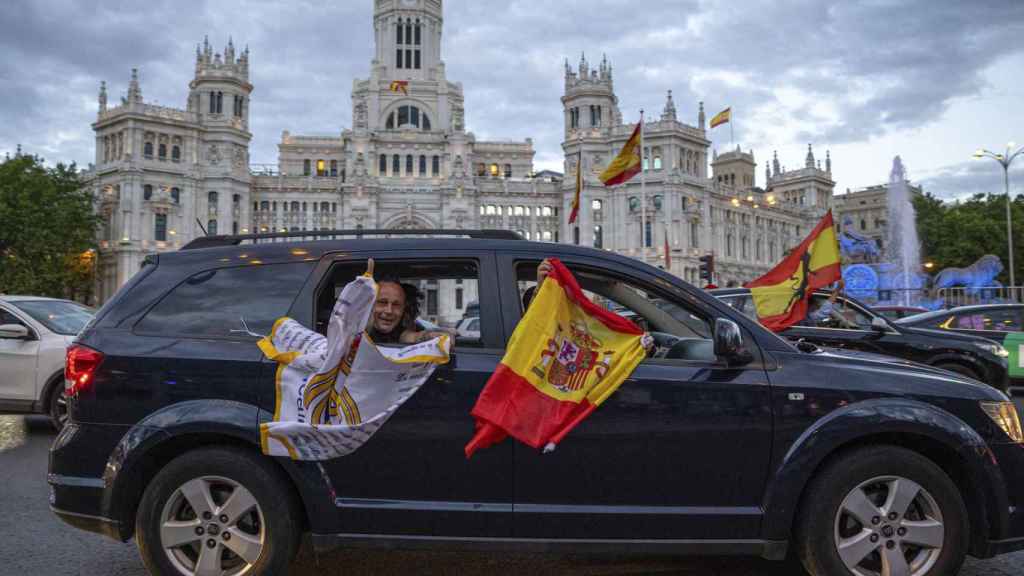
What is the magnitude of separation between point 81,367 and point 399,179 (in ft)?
244

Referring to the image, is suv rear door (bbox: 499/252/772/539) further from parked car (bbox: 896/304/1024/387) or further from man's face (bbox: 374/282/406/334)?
parked car (bbox: 896/304/1024/387)

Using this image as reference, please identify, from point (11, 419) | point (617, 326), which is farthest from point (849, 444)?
point (11, 419)

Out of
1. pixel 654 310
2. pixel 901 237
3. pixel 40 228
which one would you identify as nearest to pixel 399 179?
pixel 40 228

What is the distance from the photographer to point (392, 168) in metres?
77.6

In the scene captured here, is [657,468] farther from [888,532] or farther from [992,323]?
[992,323]

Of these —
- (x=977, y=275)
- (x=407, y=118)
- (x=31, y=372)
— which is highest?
(x=407, y=118)

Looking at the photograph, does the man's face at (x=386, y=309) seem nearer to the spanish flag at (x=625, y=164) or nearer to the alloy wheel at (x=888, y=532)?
the alloy wheel at (x=888, y=532)

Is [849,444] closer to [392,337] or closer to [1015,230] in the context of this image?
[392,337]

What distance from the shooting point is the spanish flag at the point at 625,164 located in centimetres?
2842

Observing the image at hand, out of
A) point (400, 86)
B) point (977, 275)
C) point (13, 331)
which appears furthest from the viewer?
point (400, 86)

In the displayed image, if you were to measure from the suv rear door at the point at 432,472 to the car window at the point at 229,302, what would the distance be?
399 mm

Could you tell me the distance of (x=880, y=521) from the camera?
4023 millimetres

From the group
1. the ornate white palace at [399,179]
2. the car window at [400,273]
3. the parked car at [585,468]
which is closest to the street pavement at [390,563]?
the parked car at [585,468]

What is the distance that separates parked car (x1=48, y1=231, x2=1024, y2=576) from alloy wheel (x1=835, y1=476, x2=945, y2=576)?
0.04 feet
